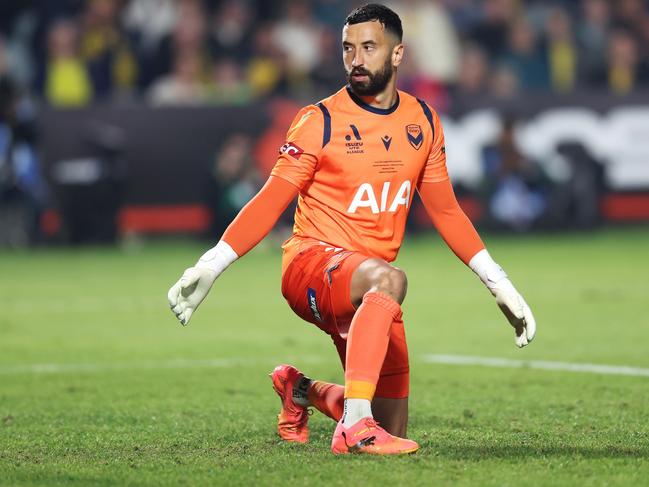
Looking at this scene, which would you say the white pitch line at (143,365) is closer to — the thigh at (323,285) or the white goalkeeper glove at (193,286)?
the thigh at (323,285)

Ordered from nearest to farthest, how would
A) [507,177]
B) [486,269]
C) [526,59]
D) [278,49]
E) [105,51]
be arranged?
[486,269] < [507,177] < [105,51] < [278,49] < [526,59]

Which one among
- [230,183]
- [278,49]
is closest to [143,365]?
[230,183]

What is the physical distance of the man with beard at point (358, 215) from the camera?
5.32m

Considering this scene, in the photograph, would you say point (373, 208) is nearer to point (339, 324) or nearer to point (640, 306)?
point (339, 324)

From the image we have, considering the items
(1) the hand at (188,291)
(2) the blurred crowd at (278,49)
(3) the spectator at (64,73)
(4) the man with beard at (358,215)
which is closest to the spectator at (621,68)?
(2) the blurred crowd at (278,49)

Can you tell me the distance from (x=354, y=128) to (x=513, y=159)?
12.8 metres

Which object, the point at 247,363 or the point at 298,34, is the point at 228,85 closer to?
the point at 298,34

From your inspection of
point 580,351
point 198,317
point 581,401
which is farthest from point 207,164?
point 581,401

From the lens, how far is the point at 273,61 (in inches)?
754

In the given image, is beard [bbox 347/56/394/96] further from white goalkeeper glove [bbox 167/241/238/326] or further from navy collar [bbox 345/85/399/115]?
white goalkeeper glove [bbox 167/241/238/326]

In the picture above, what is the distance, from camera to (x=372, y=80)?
5582 millimetres

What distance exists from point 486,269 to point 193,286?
4.16 ft

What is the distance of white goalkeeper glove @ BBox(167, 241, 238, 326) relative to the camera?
16.9ft

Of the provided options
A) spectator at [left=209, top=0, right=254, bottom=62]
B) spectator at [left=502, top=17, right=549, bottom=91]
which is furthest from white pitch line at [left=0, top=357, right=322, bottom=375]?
spectator at [left=502, top=17, right=549, bottom=91]
